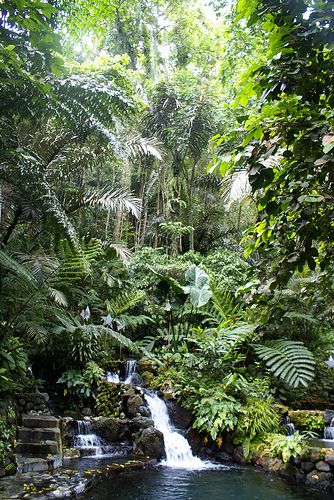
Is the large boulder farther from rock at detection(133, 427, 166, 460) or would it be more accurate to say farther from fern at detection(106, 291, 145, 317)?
fern at detection(106, 291, 145, 317)

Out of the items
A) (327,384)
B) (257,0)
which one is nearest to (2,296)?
(257,0)

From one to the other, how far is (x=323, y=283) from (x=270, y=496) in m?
3.90

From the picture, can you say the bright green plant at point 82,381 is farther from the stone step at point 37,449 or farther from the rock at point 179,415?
the stone step at point 37,449

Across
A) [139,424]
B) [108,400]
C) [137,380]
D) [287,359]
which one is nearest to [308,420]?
[287,359]

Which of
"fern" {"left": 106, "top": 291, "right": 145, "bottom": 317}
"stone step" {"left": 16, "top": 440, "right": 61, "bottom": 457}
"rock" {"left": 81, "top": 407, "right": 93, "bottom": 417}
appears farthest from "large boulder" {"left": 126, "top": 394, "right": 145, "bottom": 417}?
"fern" {"left": 106, "top": 291, "right": 145, "bottom": 317}

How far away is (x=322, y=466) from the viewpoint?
5660 millimetres

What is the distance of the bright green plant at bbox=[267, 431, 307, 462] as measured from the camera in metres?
5.81

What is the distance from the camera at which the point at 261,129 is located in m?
1.76

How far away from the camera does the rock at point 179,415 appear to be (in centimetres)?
712

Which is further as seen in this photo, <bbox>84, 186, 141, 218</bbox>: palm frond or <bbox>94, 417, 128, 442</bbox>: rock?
<bbox>84, 186, 141, 218</bbox>: palm frond

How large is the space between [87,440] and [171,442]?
128cm

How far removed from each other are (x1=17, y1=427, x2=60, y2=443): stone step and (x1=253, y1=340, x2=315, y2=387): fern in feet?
12.5

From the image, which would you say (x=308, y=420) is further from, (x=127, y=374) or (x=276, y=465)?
(x=127, y=374)

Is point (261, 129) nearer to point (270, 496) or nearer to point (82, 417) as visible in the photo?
point (270, 496)
